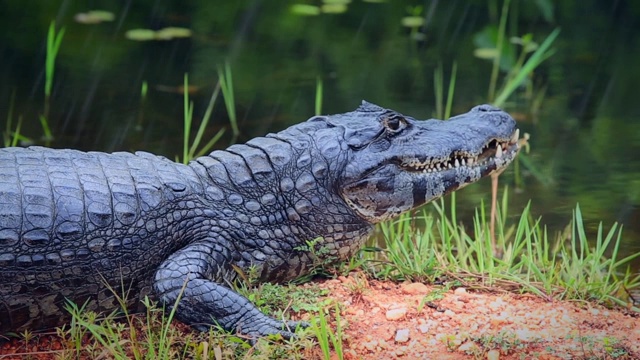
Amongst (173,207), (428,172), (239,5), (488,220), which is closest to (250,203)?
(173,207)

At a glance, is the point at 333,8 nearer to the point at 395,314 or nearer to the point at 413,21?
the point at 413,21

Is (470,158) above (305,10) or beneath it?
above

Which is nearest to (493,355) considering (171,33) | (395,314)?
(395,314)

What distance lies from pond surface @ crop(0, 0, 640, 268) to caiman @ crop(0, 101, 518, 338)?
1935mm

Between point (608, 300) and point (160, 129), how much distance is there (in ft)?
14.5

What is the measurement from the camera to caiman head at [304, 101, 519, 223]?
428cm

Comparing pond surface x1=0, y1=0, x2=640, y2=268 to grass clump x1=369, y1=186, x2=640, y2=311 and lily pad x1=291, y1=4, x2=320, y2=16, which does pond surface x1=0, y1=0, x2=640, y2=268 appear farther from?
grass clump x1=369, y1=186, x2=640, y2=311

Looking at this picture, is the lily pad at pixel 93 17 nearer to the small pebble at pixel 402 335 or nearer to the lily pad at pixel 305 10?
the lily pad at pixel 305 10

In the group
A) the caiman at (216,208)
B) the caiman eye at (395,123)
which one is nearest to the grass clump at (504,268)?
the caiman at (216,208)

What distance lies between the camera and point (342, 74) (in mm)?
9102

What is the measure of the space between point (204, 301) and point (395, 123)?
49.7 inches

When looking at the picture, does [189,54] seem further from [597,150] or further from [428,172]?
[428,172]

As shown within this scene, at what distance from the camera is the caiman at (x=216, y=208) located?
3.80m

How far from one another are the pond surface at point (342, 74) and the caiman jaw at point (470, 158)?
1.53 metres
